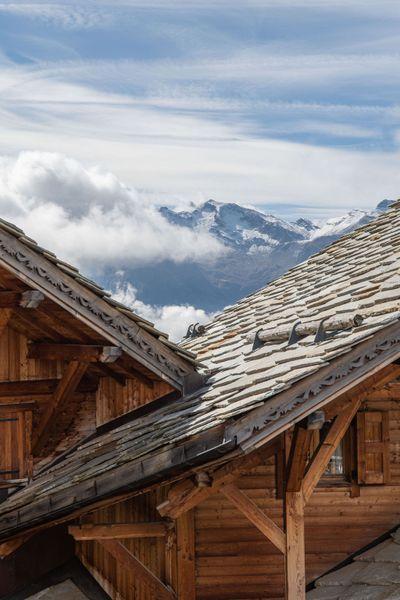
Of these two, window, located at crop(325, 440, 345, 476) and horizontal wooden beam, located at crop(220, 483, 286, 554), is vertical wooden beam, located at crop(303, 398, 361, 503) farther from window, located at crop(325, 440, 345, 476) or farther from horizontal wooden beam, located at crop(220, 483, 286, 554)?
window, located at crop(325, 440, 345, 476)

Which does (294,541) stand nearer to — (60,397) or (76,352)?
(76,352)

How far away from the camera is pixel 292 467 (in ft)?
28.8

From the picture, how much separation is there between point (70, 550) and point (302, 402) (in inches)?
203

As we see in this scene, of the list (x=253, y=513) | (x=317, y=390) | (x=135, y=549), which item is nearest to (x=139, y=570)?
(x=135, y=549)

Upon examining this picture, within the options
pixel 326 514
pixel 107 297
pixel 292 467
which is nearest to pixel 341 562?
pixel 326 514

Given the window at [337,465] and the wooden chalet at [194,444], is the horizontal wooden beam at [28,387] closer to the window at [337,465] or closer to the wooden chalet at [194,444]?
the wooden chalet at [194,444]

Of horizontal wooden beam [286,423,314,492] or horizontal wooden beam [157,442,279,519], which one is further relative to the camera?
horizontal wooden beam [286,423,314,492]

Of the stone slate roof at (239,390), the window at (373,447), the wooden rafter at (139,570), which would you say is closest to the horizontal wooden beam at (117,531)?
the wooden rafter at (139,570)

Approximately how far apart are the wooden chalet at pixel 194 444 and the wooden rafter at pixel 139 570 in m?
0.02

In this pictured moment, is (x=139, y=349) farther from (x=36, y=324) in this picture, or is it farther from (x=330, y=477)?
(x=330, y=477)

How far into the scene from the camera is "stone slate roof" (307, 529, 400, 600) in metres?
9.84

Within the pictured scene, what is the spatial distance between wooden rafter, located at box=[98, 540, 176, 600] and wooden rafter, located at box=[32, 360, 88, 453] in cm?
197

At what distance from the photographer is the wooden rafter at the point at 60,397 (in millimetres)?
11008

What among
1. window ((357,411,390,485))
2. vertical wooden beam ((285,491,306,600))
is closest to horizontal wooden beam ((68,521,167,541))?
vertical wooden beam ((285,491,306,600))
